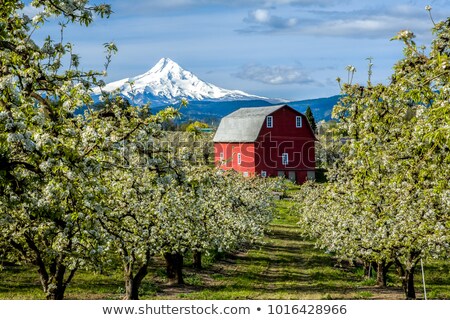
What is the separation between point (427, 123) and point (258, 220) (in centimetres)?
2802

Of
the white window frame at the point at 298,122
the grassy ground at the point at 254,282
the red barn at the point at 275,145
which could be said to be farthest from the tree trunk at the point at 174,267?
the white window frame at the point at 298,122

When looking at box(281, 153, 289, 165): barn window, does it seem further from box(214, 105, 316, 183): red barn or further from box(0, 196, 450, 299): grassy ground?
box(0, 196, 450, 299): grassy ground

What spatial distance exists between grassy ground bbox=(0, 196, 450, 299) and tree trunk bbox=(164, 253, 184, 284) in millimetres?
516

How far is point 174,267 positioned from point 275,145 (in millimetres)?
58821

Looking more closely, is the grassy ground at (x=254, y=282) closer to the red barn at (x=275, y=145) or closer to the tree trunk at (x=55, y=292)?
the tree trunk at (x=55, y=292)

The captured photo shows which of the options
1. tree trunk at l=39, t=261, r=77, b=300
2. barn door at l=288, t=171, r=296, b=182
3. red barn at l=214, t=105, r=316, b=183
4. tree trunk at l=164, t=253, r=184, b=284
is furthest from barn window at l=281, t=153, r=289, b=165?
tree trunk at l=39, t=261, r=77, b=300

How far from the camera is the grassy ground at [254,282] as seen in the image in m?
23.0

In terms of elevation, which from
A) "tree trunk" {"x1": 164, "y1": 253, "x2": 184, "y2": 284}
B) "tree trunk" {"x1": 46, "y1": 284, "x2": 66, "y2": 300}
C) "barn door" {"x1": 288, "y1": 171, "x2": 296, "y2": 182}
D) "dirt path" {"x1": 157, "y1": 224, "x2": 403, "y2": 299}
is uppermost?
"barn door" {"x1": 288, "y1": 171, "x2": 296, "y2": 182}

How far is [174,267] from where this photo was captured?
1037 inches

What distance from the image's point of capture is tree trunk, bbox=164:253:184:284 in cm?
2616

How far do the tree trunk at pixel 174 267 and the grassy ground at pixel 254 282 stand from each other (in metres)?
0.52

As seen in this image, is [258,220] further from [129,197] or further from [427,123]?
[427,123]

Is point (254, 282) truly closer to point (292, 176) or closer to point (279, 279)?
point (279, 279)
